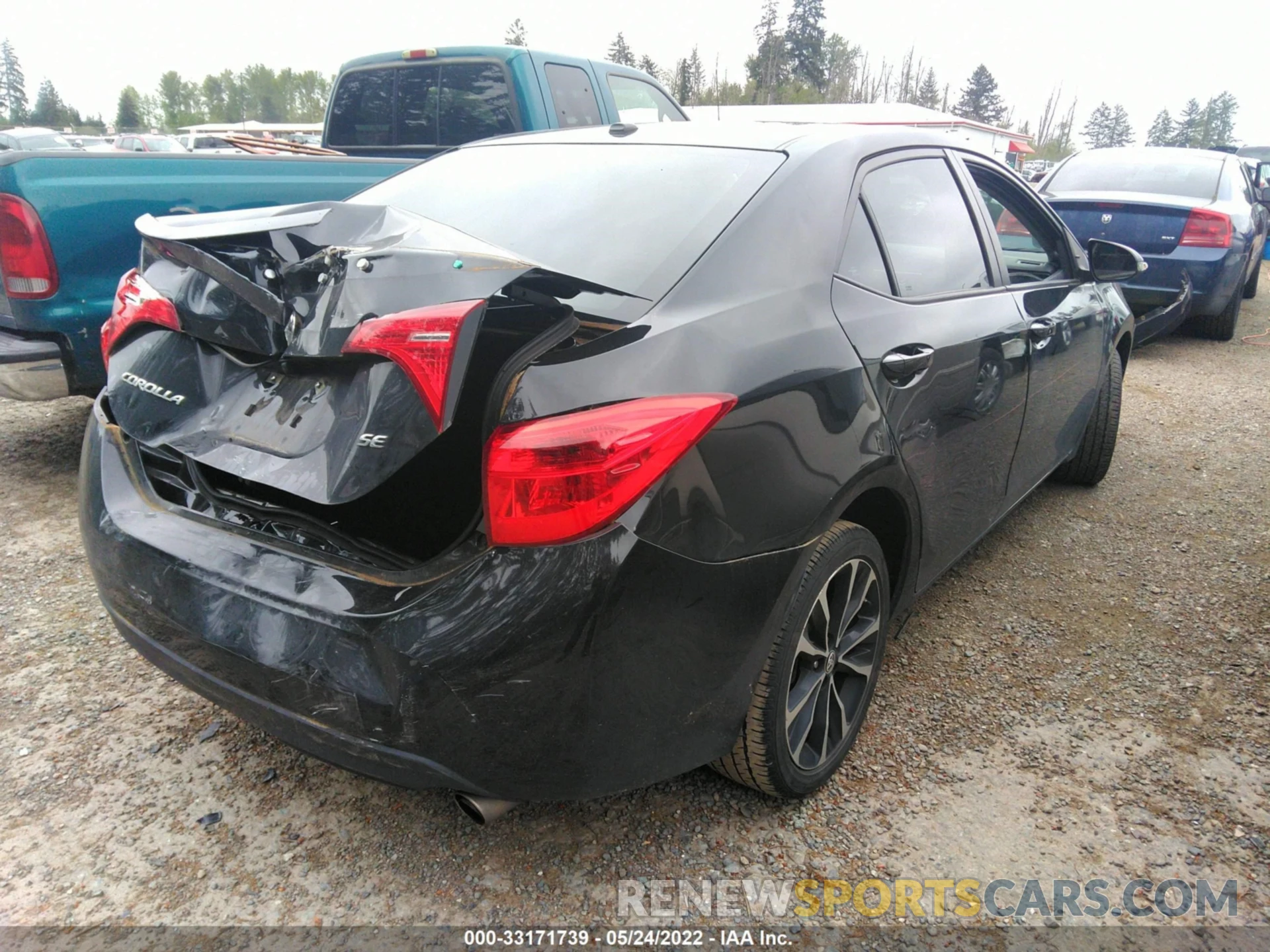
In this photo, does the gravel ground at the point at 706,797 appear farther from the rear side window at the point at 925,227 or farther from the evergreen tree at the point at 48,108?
the evergreen tree at the point at 48,108

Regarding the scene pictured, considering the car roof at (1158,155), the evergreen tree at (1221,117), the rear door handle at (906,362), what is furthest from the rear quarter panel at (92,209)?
the evergreen tree at (1221,117)

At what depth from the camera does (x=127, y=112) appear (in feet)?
291

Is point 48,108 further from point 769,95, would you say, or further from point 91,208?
point 91,208

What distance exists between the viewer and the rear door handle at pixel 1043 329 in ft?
9.81

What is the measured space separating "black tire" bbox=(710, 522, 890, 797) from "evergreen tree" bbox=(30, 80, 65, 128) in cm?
10343

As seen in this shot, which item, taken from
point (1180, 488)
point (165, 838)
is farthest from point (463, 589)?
point (1180, 488)

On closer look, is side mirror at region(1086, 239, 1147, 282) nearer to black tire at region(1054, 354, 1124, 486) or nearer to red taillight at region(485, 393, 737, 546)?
black tire at region(1054, 354, 1124, 486)

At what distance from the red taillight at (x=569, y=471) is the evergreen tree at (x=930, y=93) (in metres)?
84.0

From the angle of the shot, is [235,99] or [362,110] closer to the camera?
[362,110]

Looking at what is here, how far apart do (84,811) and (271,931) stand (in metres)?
0.66

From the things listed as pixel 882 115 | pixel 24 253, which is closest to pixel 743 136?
pixel 24 253

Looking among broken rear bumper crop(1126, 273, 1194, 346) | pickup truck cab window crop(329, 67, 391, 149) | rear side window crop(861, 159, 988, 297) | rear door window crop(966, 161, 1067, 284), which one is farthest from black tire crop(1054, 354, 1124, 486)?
pickup truck cab window crop(329, 67, 391, 149)

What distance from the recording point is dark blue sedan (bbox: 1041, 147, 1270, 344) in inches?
273

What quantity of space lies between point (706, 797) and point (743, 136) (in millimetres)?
1763
